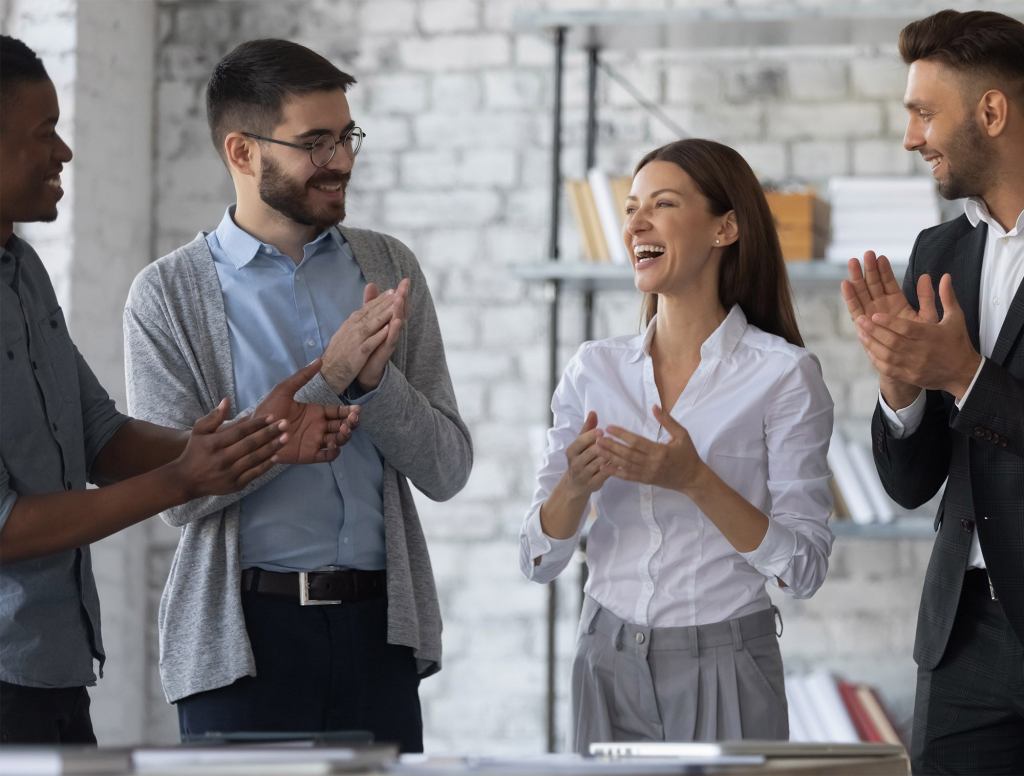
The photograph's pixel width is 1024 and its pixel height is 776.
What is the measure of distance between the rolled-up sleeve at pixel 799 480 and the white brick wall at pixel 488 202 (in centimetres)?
180

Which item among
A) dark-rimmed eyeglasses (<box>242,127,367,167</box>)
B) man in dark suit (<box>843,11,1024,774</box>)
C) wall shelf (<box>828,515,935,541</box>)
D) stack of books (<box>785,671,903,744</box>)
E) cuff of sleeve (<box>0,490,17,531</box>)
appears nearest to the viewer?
cuff of sleeve (<box>0,490,17,531</box>)

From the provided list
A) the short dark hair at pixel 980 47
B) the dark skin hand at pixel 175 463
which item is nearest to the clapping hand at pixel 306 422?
the dark skin hand at pixel 175 463

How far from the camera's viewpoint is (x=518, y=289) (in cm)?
421

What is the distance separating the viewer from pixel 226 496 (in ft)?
6.81

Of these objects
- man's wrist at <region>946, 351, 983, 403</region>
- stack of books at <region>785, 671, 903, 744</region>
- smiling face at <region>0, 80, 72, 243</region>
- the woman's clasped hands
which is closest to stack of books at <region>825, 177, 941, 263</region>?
stack of books at <region>785, 671, 903, 744</region>

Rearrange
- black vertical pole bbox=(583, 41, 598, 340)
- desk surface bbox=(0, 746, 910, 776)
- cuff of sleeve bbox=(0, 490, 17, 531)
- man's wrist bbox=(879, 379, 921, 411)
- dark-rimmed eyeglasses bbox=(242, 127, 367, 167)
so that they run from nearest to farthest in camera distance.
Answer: desk surface bbox=(0, 746, 910, 776)
cuff of sleeve bbox=(0, 490, 17, 531)
man's wrist bbox=(879, 379, 921, 411)
dark-rimmed eyeglasses bbox=(242, 127, 367, 167)
black vertical pole bbox=(583, 41, 598, 340)

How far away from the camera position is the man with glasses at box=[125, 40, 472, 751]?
207 centimetres

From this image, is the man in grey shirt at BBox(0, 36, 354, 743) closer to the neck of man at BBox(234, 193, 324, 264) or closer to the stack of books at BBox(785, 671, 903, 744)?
the neck of man at BBox(234, 193, 324, 264)

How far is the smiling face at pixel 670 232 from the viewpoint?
2305mm

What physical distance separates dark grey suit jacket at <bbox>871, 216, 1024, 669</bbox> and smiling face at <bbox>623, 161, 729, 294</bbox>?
0.35m

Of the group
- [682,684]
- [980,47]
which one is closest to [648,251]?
[980,47]

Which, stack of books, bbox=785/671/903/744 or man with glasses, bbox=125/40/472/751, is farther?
stack of books, bbox=785/671/903/744

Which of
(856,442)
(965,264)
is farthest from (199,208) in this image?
(965,264)

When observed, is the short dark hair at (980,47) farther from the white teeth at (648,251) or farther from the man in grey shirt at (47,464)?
the man in grey shirt at (47,464)
